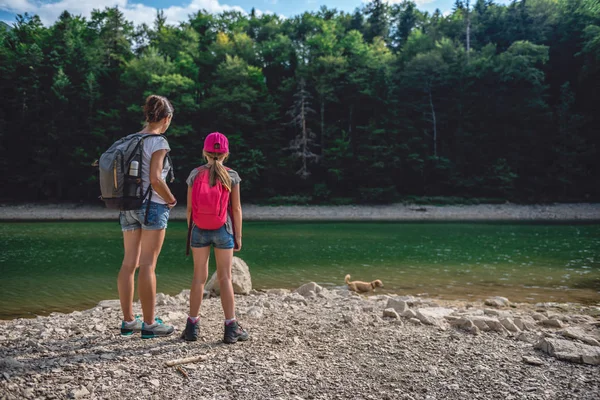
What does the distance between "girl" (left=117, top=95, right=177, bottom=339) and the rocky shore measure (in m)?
0.41

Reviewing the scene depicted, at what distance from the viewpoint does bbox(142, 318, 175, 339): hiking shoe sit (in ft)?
12.7

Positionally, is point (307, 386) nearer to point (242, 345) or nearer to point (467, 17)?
point (242, 345)

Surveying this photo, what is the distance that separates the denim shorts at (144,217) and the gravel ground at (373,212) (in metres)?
26.3

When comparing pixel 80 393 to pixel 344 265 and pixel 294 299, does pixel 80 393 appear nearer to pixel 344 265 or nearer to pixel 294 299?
pixel 294 299

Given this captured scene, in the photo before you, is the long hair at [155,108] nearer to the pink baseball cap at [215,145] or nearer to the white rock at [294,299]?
the pink baseball cap at [215,145]

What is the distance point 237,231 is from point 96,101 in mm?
40787

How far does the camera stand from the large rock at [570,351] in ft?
11.6

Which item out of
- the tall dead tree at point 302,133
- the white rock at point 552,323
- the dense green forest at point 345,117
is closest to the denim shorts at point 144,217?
the white rock at point 552,323

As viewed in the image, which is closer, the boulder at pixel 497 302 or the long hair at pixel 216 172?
the long hair at pixel 216 172

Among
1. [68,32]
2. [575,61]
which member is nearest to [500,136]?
[575,61]

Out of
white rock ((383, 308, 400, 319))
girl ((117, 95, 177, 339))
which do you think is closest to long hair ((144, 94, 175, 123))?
girl ((117, 95, 177, 339))

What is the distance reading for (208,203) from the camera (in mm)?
3684

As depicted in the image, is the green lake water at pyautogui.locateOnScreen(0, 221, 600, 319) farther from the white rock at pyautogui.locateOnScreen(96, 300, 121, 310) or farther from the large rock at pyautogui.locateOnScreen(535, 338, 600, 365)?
the large rock at pyautogui.locateOnScreen(535, 338, 600, 365)

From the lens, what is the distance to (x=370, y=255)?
1331 cm
